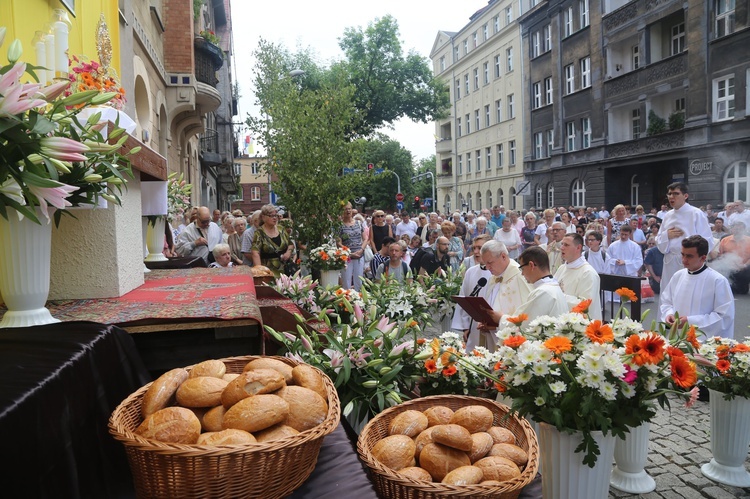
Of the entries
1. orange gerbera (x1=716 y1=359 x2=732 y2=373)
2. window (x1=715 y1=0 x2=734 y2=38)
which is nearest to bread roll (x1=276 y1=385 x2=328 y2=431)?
orange gerbera (x1=716 y1=359 x2=732 y2=373)

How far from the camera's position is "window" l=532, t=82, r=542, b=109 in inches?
1415

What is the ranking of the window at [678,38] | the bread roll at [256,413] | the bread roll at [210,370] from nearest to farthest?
1. the bread roll at [256,413]
2. the bread roll at [210,370]
3. the window at [678,38]

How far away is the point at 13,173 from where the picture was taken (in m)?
1.84

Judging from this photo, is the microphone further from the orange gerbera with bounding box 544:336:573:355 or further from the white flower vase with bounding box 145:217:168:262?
the orange gerbera with bounding box 544:336:573:355

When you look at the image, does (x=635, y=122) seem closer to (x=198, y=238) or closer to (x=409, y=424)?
(x=198, y=238)

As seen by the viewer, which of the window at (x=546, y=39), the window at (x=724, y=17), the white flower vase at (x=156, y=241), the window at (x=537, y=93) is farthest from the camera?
the window at (x=537, y=93)

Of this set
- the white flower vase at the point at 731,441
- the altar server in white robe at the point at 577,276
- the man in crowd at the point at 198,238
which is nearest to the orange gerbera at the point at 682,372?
the white flower vase at the point at 731,441

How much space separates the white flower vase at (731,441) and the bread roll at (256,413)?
3.66m

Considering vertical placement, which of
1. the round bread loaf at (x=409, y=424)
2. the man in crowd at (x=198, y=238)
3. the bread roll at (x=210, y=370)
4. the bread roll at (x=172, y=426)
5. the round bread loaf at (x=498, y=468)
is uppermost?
the man in crowd at (x=198, y=238)

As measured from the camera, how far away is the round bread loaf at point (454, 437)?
2141mm

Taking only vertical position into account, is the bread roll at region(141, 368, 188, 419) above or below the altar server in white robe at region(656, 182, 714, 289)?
below

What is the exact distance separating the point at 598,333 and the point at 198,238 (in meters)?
7.46

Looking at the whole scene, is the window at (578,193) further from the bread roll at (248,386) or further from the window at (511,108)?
the bread roll at (248,386)

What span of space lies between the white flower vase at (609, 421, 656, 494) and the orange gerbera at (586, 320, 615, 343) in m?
1.79
